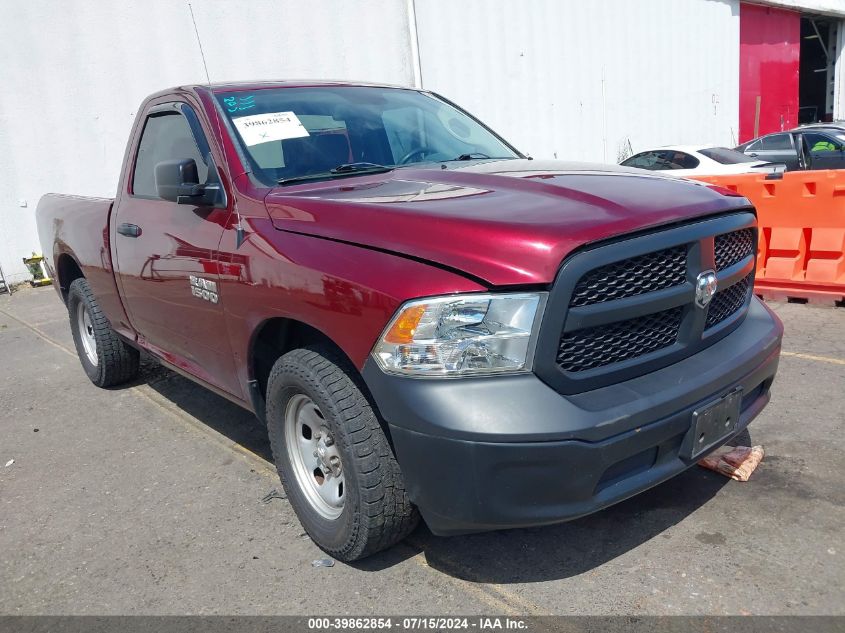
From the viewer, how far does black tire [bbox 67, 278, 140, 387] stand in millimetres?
4953

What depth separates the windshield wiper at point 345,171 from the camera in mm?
3109

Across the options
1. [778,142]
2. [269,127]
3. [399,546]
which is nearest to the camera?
[399,546]

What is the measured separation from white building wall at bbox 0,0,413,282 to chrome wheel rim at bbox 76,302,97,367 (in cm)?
599

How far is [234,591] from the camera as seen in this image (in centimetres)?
268

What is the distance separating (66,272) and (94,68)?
6.37 meters

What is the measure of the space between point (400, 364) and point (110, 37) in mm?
10460

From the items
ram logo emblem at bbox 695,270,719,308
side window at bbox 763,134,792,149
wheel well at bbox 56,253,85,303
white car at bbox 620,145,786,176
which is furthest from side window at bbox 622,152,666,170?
ram logo emblem at bbox 695,270,719,308

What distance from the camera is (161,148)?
4.00 metres

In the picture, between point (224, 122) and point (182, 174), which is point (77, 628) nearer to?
point (182, 174)

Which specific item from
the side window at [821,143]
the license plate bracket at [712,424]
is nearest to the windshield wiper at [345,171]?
the license plate bracket at [712,424]

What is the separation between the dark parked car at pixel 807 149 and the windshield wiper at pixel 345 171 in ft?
37.4

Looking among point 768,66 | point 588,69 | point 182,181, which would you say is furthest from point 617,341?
point 768,66

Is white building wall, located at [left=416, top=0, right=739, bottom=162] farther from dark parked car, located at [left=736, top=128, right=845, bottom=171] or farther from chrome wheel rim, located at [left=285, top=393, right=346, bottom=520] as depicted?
chrome wheel rim, located at [left=285, top=393, right=346, bottom=520]

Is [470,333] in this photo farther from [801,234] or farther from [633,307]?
[801,234]
